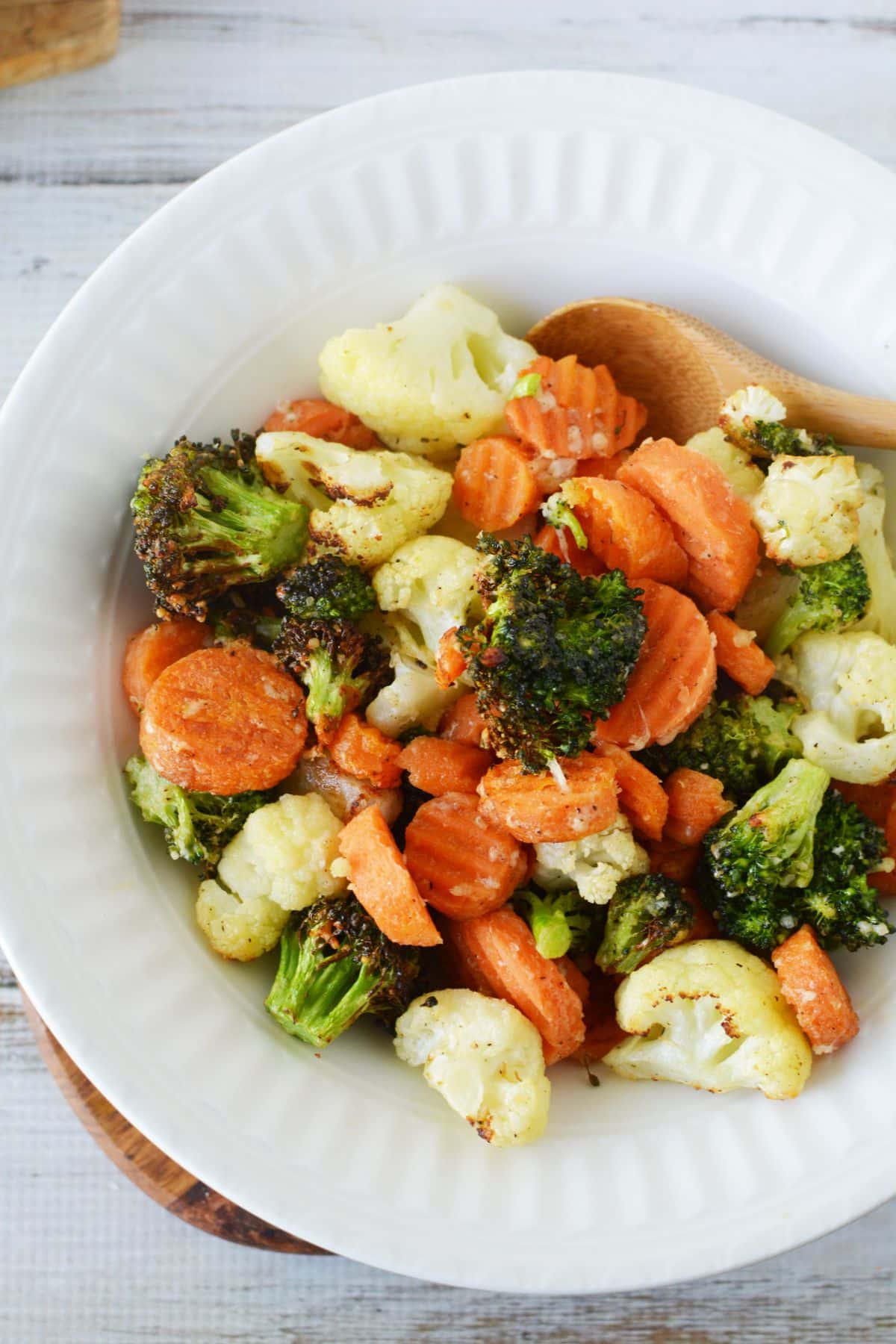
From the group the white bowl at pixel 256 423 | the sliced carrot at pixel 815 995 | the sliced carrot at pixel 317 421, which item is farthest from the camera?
the sliced carrot at pixel 317 421

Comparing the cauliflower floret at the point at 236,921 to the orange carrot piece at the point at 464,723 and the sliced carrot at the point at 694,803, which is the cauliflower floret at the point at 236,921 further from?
the sliced carrot at the point at 694,803

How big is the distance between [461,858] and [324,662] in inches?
20.6

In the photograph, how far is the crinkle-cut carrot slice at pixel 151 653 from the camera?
2.43 m

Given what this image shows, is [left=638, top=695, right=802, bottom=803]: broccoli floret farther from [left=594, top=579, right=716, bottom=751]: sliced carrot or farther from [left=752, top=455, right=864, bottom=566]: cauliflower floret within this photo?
[left=752, top=455, right=864, bottom=566]: cauliflower floret

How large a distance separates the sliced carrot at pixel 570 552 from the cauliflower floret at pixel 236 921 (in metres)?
1.02

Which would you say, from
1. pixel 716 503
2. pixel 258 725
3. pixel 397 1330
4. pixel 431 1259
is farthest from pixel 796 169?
pixel 397 1330

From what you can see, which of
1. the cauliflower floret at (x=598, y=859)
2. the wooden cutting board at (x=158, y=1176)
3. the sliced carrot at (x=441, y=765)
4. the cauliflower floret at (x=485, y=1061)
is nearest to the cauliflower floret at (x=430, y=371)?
the sliced carrot at (x=441, y=765)

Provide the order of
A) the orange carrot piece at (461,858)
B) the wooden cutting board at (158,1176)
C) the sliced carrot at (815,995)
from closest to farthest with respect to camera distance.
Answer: the sliced carrot at (815,995), the orange carrot piece at (461,858), the wooden cutting board at (158,1176)

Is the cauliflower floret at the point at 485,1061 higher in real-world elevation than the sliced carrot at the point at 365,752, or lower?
lower

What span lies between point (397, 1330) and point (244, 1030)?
4.25 feet

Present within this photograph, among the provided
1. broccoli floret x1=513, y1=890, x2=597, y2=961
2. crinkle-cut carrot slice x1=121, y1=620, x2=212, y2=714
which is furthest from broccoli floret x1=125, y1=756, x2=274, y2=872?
broccoli floret x1=513, y1=890, x2=597, y2=961

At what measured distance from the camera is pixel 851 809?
2445 mm

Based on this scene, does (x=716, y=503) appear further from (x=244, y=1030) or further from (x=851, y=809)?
(x=244, y=1030)

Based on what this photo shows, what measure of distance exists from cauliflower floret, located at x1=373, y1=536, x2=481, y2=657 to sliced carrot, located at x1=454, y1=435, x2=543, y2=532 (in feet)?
0.47
